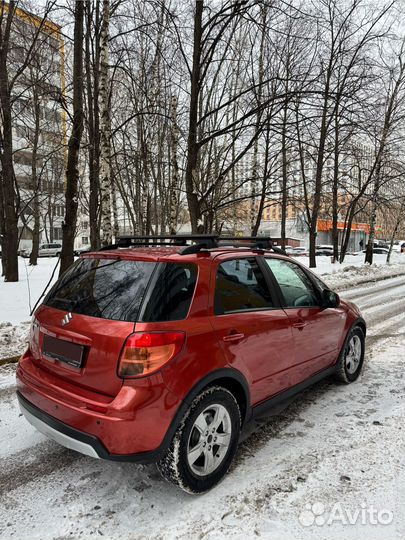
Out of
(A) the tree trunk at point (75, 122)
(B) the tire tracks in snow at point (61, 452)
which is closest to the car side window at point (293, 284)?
(B) the tire tracks in snow at point (61, 452)

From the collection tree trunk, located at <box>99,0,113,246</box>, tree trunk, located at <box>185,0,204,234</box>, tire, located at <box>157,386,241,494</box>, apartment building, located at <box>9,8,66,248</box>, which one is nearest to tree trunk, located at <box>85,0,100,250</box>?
tree trunk, located at <box>99,0,113,246</box>

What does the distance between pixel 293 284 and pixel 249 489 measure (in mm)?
1911

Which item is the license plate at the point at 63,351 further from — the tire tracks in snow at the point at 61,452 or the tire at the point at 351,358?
the tire at the point at 351,358

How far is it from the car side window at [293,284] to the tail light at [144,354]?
59.5 inches

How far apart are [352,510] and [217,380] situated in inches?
46.1

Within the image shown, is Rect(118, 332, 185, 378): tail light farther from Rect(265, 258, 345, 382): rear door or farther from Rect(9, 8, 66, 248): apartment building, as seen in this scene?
Rect(9, 8, 66, 248): apartment building

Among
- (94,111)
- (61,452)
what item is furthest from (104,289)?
(94,111)

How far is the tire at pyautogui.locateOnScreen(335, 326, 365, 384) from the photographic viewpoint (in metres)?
4.35

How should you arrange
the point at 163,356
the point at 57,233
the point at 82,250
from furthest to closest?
the point at 57,233 < the point at 82,250 < the point at 163,356

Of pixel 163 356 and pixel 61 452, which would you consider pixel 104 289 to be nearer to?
pixel 163 356

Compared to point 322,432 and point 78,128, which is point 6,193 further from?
point 322,432

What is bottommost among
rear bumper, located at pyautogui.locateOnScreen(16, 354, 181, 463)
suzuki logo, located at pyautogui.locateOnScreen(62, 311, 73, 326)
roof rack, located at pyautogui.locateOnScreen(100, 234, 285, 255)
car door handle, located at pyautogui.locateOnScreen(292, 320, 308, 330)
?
rear bumper, located at pyautogui.locateOnScreen(16, 354, 181, 463)

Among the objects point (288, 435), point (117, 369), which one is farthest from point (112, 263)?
point (288, 435)

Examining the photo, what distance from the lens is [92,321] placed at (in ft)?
8.28
